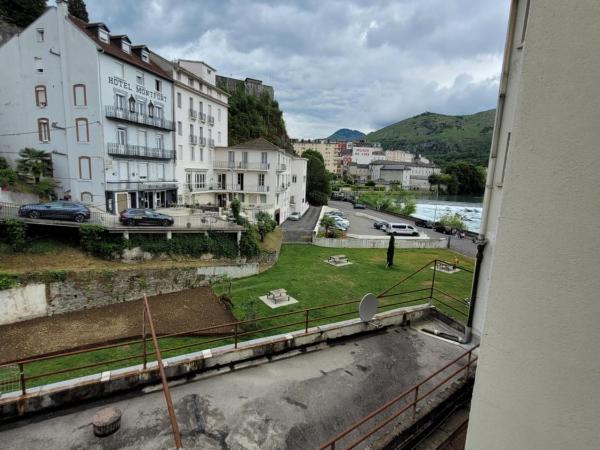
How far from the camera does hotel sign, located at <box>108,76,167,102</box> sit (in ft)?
79.5

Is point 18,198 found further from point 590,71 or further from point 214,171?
point 590,71

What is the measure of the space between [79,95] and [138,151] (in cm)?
542

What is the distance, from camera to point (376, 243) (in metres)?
32.2

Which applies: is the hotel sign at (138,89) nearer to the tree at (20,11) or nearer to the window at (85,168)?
the window at (85,168)

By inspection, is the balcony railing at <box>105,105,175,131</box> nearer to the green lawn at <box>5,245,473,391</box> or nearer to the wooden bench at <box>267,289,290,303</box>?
the green lawn at <box>5,245,473,391</box>

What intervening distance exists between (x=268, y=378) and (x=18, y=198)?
26.1 metres

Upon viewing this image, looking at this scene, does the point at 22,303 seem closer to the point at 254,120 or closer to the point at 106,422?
the point at 106,422

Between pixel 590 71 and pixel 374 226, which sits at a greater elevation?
pixel 590 71

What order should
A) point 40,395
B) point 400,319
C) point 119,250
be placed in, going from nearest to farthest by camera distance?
point 40,395 < point 400,319 < point 119,250

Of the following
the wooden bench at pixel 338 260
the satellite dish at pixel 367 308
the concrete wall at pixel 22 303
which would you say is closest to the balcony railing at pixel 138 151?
the concrete wall at pixel 22 303

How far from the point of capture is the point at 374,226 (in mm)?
43250

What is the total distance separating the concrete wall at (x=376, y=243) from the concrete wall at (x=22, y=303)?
21565 mm

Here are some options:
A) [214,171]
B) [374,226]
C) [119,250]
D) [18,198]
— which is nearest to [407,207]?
[374,226]

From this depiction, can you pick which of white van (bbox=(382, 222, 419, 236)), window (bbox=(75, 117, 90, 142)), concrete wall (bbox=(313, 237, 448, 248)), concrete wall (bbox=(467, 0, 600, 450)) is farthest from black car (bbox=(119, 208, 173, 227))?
white van (bbox=(382, 222, 419, 236))
